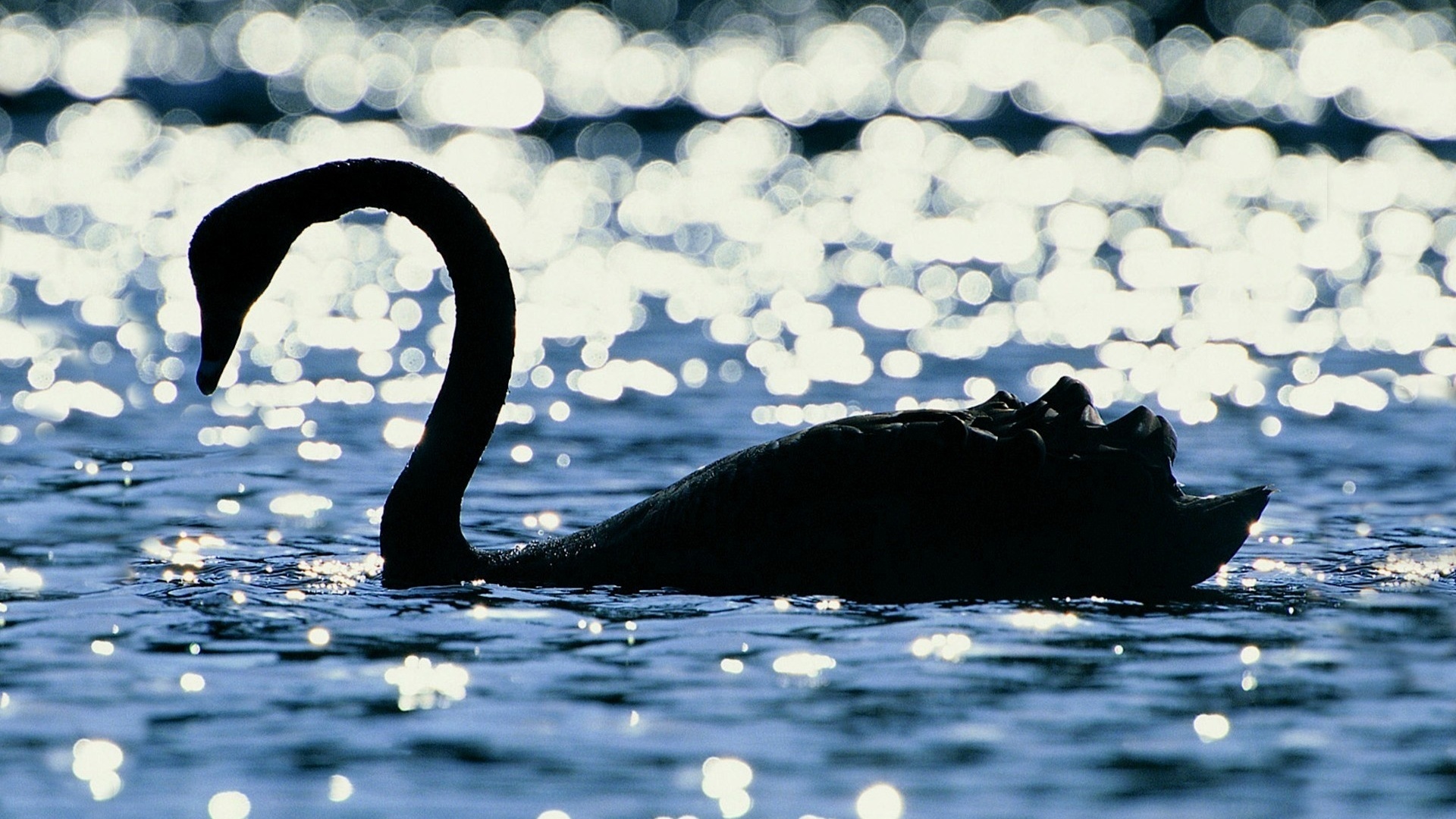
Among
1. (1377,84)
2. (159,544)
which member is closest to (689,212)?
(159,544)

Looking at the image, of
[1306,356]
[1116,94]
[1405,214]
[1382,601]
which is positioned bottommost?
[1382,601]

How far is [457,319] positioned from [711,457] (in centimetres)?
353

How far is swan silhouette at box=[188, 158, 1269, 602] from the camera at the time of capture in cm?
815

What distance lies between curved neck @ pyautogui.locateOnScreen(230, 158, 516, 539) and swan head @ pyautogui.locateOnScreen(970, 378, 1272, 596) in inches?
73.6

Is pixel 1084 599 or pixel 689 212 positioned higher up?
pixel 689 212

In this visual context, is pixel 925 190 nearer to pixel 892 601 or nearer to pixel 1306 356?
pixel 1306 356

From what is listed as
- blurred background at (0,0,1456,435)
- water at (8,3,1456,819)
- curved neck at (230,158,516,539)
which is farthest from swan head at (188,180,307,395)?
blurred background at (0,0,1456,435)

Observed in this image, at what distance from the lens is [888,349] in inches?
658

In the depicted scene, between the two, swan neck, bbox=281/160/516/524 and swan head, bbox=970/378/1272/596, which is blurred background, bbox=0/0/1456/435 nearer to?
swan neck, bbox=281/160/516/524

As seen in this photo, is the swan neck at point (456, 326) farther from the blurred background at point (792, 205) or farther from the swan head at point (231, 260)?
the blurred background at point (792, 205)

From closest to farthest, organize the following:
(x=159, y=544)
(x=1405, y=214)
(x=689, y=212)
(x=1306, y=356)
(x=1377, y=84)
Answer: (x=159, y=544), (x=1306, y=356), (x=1405, y=214), (x=689, y=212), (x=1377, y=84)

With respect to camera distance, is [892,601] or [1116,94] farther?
[1116,94]

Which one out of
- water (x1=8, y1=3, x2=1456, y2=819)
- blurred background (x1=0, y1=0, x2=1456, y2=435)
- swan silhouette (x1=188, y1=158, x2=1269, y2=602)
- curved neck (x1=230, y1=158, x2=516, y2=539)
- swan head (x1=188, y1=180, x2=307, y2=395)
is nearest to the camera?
water (x1=8, y1=3, x2=1456, y2=819)

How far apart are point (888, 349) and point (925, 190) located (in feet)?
40.9
